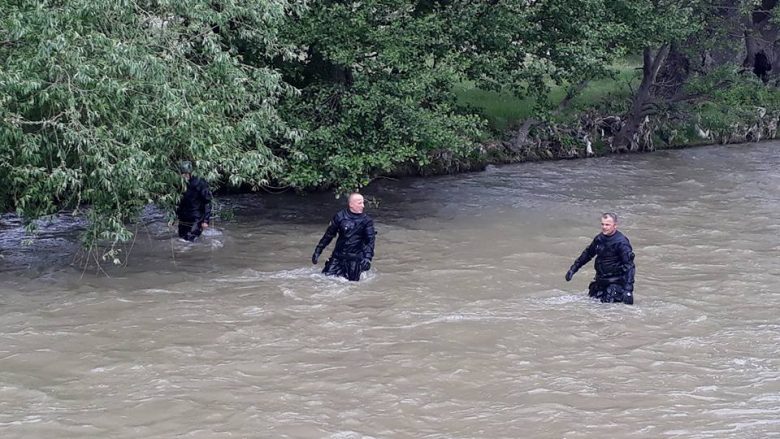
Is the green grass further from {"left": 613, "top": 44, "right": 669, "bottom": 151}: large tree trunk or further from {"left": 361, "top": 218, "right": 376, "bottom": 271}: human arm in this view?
{"left": 361, "top": 218, "right": 376, "bottom": 271}: human arm

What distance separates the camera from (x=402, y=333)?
12.8 m

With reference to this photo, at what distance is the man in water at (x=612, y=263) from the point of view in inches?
546

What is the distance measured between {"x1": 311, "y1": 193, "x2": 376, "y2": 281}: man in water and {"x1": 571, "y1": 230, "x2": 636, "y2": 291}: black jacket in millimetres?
3316

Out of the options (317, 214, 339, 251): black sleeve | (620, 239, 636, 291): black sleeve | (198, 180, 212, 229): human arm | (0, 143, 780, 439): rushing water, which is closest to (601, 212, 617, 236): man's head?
(620, 239, 636, 291): black sleeve

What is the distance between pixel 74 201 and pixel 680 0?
57.3 ft

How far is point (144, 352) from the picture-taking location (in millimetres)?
11922

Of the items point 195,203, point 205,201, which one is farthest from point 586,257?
point 195,203

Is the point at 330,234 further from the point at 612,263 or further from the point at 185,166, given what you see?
the point at 612,263

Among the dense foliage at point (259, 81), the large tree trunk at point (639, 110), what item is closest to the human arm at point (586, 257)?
the dense foliage at point (259, 81)

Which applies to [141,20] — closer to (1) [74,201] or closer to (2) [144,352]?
(1) [74,201]

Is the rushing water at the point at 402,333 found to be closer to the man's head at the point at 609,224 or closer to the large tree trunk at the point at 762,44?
the man's head at the point at 609,224

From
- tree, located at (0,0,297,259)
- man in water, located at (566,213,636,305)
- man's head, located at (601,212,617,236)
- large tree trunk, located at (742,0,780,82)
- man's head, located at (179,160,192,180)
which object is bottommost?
man in water, located at (566,213,636,305)

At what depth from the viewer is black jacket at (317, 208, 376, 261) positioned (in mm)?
15117

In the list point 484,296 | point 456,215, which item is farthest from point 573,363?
point 456,215
